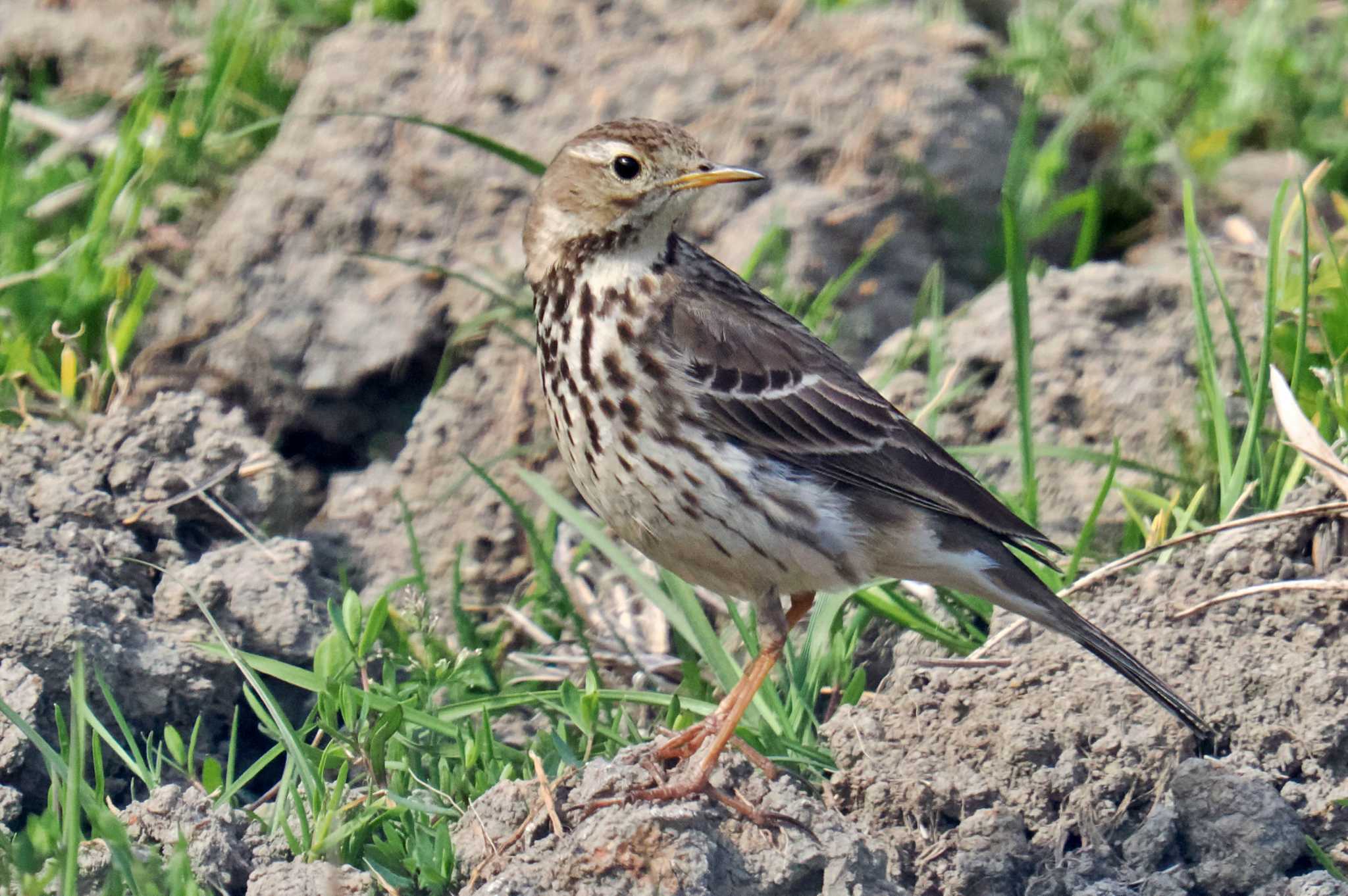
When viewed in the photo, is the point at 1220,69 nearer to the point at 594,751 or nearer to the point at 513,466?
the point at 513,466

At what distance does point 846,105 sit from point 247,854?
359 centimetres

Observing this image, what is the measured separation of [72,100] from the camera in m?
6.68

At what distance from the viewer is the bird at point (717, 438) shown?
158 inches

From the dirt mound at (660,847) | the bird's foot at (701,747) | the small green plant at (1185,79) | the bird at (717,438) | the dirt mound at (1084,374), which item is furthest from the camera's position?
the small green plant at (1185,79)

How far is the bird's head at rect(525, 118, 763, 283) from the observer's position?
166 inches

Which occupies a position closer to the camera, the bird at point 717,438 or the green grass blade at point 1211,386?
the bird at point 717,438

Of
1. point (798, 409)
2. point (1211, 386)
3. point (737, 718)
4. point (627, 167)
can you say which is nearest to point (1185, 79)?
point (1211, 386)

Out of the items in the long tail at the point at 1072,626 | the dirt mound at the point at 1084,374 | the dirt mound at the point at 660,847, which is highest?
the dirt mound at the point at 1084,374

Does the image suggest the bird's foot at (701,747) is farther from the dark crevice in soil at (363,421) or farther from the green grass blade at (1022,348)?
the dark crevice in soil at (363,421)

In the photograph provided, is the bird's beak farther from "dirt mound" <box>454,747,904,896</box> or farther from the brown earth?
"dirt mound" <box>454,747,904,896</box>

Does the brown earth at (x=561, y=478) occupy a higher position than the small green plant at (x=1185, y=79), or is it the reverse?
the small green plant at (x=1185, y=79)

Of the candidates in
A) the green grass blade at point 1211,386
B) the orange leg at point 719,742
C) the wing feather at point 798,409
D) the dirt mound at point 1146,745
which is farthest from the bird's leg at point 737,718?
the green grass blade at point 1211,386

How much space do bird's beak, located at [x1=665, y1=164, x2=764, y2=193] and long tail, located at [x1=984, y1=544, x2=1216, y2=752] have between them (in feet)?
3.66

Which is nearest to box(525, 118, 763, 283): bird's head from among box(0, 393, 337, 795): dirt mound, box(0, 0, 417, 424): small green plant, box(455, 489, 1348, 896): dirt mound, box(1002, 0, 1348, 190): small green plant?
box(0, 393, 337, 795): dirt mound
